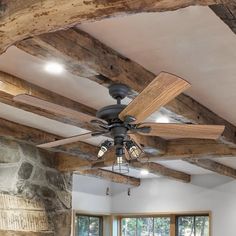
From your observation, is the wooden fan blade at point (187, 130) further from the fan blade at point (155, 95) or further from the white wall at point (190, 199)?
the white wall at point (190, 199)

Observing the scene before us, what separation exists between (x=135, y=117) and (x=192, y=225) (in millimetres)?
5115

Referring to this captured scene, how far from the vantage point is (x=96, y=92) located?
12.0 feet

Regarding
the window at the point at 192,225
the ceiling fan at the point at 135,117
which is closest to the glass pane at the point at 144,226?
the window at the point at 192,225

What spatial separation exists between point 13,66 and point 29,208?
2.48 meters

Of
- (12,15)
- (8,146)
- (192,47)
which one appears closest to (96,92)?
(192,47)

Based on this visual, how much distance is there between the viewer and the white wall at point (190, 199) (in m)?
7.21

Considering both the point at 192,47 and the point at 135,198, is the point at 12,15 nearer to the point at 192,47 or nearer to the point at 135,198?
the point at 192,47

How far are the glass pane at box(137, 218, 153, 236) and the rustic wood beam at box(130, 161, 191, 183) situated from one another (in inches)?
43.7

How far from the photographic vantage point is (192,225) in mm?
7637

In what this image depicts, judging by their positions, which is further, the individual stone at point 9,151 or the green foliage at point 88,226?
the green foliage at point 88,226

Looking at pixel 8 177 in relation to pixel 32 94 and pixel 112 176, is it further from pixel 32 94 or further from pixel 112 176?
pixel 112 176

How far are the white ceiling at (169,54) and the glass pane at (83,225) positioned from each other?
13.6 ft

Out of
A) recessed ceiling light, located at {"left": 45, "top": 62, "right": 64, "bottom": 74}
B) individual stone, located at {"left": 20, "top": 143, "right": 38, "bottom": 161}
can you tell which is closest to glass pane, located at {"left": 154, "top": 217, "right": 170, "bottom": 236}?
individual stone, located at {"left": 20, "top": 143, "right": 38, "bottom": 161}

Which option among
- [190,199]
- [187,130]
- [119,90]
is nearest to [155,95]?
[119,90]
